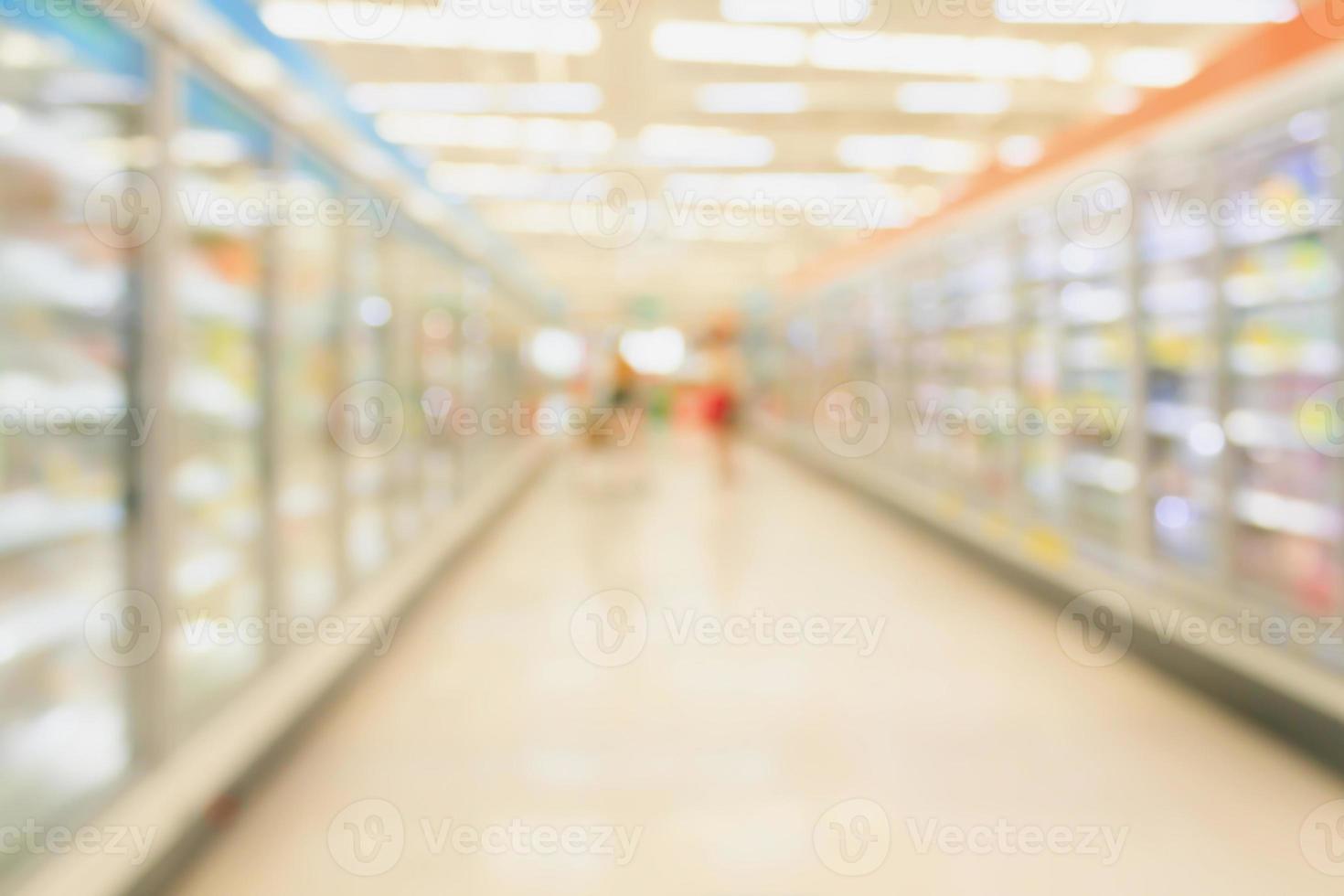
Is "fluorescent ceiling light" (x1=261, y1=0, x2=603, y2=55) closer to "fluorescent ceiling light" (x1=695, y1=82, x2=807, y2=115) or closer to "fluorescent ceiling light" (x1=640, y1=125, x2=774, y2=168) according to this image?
"fluorescent ceiling light" (x1=695, y1=82, x2=807, y2=115)

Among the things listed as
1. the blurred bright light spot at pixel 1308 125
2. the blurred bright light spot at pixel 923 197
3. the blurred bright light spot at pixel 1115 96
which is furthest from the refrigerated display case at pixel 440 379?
the blurred bright light spot at pixel 923 197

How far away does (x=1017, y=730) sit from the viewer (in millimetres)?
3188

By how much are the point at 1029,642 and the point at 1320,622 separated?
135cm

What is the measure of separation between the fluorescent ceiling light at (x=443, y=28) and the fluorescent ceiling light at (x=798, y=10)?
0.98 m

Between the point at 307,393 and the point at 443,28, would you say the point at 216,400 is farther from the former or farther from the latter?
the point at 443,28

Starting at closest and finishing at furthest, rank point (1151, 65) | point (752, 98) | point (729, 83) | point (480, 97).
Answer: point (1151, 65), point (729, 83), point (480, 97), point (752, 98)

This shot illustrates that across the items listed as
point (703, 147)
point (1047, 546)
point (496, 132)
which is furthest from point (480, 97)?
point (1047, 546)

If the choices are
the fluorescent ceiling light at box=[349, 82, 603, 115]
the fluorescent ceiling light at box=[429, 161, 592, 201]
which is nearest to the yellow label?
the fluorescent ceiling light at box=[349, 82, 603, 115]

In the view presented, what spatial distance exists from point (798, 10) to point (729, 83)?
5.27 ft

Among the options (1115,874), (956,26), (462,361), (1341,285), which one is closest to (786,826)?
(1115,874)

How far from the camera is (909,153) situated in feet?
34.1

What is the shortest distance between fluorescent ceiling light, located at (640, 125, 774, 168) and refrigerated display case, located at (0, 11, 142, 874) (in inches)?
285

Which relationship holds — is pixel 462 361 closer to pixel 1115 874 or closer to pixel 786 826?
pixel 786 826

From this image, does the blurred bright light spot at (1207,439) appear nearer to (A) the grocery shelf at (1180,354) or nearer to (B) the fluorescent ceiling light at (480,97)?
(A) the grocery shelf at (1180,354)
